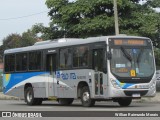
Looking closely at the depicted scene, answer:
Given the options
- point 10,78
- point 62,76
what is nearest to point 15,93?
point 10,78

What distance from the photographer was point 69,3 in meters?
38.9

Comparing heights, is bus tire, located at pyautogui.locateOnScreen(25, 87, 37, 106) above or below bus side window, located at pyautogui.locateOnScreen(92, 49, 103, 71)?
below

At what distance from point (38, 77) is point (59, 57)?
2.19 metres

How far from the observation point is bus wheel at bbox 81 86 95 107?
2350 cm

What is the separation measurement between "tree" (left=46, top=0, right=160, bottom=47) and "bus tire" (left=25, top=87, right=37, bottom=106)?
9152mm

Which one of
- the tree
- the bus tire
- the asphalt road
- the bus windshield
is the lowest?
the asphalt road

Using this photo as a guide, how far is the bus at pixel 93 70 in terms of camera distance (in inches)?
893

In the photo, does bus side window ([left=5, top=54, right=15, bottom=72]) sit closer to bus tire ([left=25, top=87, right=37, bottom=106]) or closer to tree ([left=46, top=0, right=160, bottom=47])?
bus tire ([left=25, top=87, right=37, bottom=106])

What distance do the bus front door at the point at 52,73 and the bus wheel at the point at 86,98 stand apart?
259cm

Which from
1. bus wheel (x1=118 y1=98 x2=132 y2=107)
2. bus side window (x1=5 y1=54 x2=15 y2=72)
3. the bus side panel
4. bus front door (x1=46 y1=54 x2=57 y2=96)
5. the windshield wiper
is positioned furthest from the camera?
bus side window (x1=5 y1=54 x2=15 y2=72)

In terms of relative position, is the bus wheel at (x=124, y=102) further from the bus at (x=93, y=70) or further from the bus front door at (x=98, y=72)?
the bus front door at (x=98, y=72)

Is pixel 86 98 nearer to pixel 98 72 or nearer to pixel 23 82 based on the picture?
pixel 98 72

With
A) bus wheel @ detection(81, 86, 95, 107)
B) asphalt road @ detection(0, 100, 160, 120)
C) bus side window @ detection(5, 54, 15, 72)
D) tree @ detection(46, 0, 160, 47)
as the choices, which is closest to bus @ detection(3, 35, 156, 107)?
bus wheel @ detection(81, 86, 95, 107)

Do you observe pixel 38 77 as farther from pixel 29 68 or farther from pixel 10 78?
pixel 10 78
